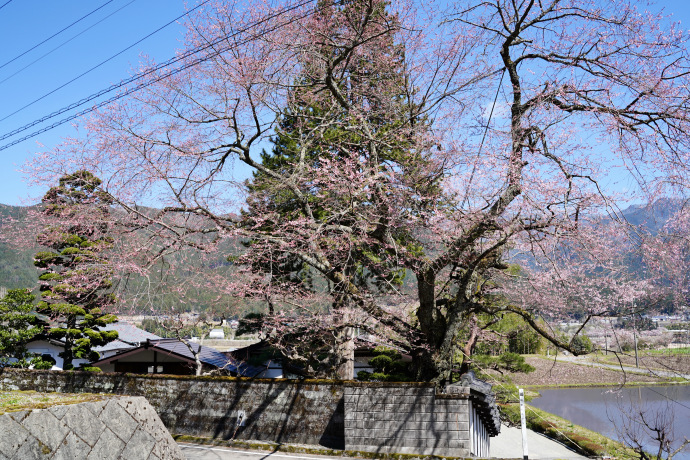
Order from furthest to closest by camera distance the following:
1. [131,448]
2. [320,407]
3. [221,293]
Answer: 1. [221,293]
2. [320,407]
3. [131,448]

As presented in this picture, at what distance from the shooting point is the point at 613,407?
2602 centimetres

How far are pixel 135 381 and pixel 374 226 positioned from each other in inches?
258

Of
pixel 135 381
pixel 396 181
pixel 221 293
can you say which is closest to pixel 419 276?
pixel 396 181

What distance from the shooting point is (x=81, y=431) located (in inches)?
132

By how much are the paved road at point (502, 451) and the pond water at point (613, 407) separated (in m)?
2.94

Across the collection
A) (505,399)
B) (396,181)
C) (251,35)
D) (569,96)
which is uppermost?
(251,35)

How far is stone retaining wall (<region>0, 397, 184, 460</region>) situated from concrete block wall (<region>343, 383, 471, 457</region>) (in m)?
4.87

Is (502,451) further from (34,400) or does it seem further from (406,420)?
(34,400)

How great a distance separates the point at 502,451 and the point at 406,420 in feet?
23.7

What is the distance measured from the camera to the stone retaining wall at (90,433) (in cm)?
300

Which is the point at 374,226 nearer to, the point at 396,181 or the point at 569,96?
the point at 396,181

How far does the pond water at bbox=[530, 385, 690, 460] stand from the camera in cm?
1870

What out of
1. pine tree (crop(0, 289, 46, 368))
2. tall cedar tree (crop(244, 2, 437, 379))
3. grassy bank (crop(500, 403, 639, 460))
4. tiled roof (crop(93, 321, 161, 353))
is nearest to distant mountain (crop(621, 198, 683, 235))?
tall cedar tree (crop(244, 2, 437, 379))

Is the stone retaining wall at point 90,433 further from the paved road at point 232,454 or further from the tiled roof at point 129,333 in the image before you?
the tiled roof at point 129,333
